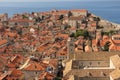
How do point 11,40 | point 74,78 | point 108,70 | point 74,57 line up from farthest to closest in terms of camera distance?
point 11,40 < point 74,57 < point 108,70 < point 74,78

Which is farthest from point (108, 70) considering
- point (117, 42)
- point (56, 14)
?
point (56, 14)

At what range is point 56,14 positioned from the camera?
83562mm

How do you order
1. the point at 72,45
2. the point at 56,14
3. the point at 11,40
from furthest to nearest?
the point at 56,14, the point at 11,40, the point at 72,45

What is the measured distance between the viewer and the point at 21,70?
33.3 metres

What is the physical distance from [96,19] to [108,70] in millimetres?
46911

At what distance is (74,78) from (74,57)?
25.1ft

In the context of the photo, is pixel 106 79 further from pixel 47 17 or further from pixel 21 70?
pixel 47 17

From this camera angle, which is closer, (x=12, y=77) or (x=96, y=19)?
(x=12, y=77)

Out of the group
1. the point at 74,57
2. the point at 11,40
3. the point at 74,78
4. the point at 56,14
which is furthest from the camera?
the point at 56,14

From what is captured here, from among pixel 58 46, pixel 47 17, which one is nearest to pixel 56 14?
pixel 47 17

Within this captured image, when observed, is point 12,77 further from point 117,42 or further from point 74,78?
point 117,42

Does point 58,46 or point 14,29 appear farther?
point 14,29

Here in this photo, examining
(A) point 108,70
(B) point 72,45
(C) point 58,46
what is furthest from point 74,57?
(C) point 58,46

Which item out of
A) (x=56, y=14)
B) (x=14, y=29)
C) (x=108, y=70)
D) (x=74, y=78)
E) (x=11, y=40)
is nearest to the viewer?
(x=74, y=78)
